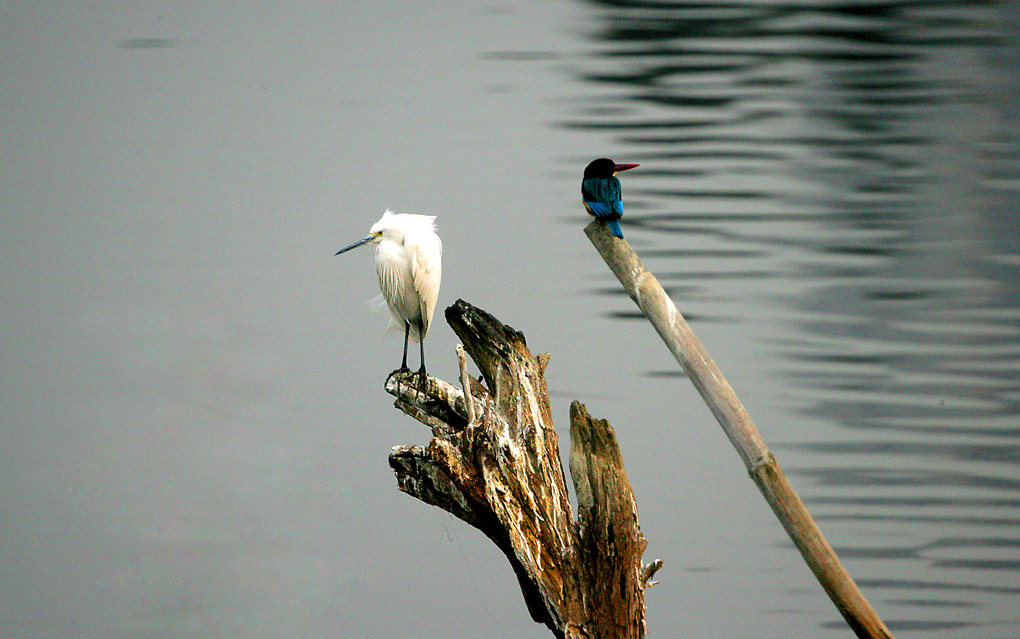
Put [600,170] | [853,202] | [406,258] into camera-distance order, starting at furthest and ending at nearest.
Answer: [853,202] → [406,258] → [600,170]

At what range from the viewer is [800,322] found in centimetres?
415

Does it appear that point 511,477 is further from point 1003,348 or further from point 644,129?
point 1003,348

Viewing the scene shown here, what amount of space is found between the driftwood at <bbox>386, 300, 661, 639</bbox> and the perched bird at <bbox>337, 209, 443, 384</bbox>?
14.3 inches

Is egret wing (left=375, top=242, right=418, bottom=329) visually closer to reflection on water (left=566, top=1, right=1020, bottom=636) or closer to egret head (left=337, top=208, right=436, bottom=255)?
egret head (left=337, top=208, right=436, bottom=255)

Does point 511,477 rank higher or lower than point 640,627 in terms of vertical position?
higher

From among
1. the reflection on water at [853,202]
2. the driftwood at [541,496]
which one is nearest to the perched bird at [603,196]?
the driftwood at [541,496]

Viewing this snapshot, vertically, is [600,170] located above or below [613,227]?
above

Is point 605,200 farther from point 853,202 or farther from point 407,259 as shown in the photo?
point 853,202

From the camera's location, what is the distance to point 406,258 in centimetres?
233

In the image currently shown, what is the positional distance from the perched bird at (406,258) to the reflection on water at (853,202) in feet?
7.06

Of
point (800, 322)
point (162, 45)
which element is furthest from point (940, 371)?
point (162, 45)

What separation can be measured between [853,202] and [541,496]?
328cm

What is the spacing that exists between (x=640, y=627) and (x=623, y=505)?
0.33 meters

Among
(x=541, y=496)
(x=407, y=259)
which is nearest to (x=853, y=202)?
(x=407, y=259)
